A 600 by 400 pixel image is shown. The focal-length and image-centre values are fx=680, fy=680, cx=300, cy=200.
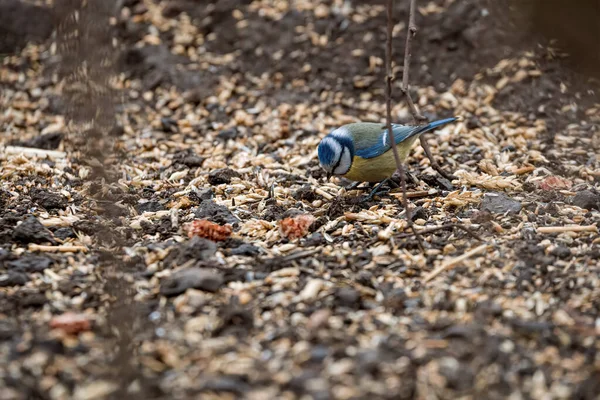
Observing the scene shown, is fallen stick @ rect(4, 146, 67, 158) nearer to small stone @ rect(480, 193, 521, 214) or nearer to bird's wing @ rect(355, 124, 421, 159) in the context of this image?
bird's wing @ rect(355, 124, 421, 159)

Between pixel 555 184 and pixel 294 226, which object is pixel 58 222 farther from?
pixel 555 184

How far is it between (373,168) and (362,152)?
123 mm

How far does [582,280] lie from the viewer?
10.0 feet

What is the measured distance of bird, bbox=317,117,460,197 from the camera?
4.16 meters

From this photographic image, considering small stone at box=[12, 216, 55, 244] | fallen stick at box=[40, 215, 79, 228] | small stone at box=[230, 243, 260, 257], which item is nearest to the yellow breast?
small stone at box=[230, 243, 260, 257]

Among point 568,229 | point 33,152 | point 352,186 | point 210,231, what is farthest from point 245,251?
point 33,152

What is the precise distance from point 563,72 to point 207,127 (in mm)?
2974

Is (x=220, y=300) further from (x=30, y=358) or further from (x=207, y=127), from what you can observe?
(x=207, y=127)

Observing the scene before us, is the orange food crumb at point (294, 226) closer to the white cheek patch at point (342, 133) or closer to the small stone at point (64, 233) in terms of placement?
the white cheek patch at point (342, 133)

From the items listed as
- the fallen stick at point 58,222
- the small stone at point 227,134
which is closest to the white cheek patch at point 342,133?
the small stone at point 227,134

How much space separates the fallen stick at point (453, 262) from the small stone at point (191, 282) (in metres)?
0.96

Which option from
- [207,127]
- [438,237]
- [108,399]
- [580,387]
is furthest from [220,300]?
[207,127]

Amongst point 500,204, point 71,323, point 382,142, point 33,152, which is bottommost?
point 71,323

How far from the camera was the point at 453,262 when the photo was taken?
10.6 ft
